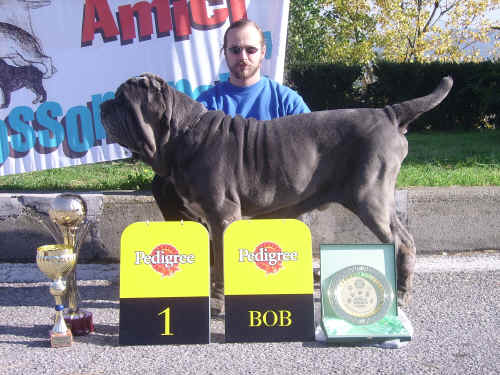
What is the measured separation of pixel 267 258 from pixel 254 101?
1.60m

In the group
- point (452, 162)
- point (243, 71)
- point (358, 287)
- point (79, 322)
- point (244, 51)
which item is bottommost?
point (452, 162)

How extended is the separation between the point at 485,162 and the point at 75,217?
5.31 meters

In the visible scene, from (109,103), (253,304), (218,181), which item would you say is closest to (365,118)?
(218,181)

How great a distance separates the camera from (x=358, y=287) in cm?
309

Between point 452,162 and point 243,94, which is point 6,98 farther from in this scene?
point 452,162

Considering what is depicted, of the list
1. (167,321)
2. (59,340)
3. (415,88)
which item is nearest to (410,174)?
(167,321)

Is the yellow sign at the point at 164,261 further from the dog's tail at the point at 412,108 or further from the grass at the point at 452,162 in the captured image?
the grass at the point at 452,162

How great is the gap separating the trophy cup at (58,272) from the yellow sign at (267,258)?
0.90m

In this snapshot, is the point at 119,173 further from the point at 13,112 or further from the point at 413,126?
the point at 413,126

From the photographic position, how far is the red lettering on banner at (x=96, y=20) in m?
5.61

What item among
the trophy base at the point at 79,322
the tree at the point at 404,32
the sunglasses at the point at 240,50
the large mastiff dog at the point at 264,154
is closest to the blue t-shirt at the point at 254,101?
the sunglasses at the point at 240,50

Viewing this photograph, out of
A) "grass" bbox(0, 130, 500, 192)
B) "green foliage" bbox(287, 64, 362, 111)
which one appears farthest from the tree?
"grass" bbox(0, 130, 500, 192)

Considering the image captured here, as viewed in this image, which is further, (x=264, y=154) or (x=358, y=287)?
(x=264, y=154)

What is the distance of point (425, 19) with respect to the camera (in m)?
20.9
